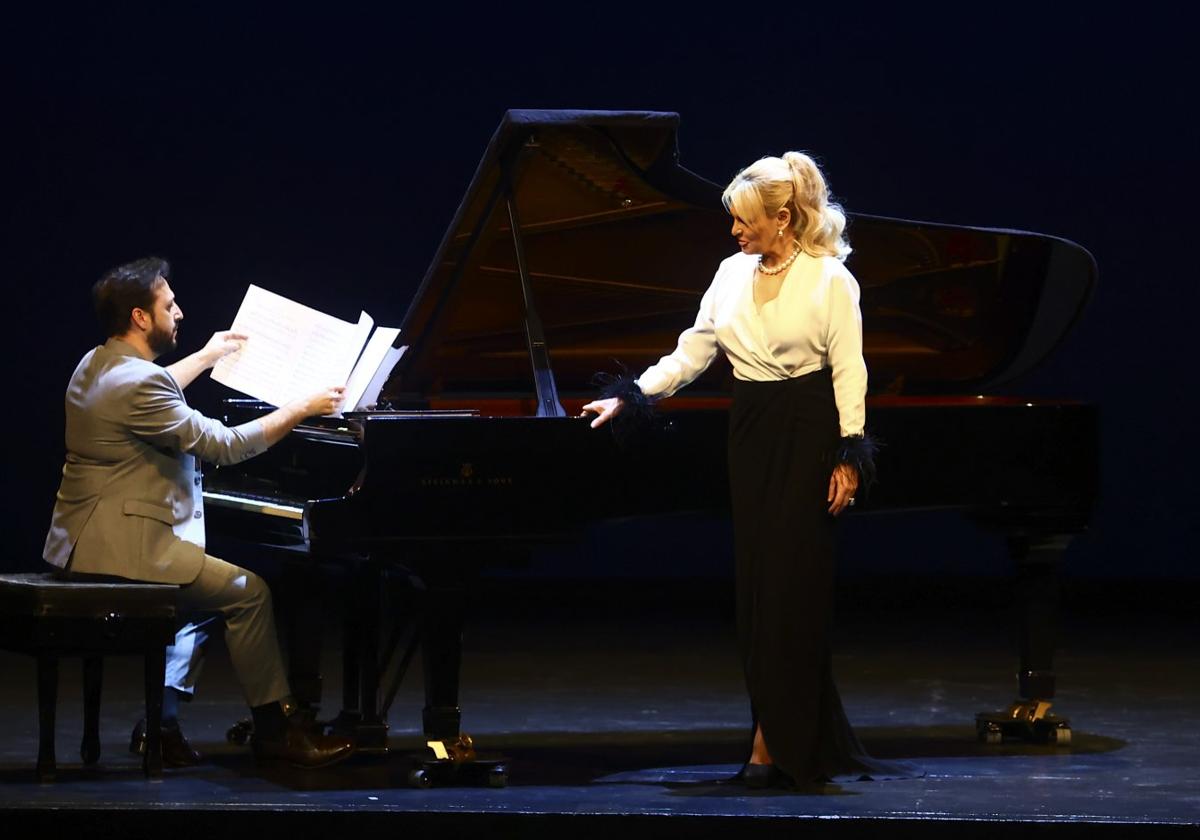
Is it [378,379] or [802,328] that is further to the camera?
[378,379]

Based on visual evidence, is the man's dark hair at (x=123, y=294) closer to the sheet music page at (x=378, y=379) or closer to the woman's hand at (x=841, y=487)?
the sheet music page at (x=378, y=379)

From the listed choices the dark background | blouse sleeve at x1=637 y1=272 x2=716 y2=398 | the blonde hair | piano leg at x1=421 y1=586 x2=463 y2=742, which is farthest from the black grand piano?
the dark background

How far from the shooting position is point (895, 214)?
293 inches

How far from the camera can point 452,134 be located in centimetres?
749

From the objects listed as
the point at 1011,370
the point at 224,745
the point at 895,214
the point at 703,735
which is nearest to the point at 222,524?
the point at 224,745

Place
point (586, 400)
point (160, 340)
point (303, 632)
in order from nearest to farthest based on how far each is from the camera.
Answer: point (160, 340) < point (303, 632) < point (586, 400)

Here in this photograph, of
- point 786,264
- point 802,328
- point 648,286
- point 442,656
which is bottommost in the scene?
point 442,656

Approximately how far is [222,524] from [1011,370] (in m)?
2.31

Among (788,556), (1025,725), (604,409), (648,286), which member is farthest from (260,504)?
(1025,725)

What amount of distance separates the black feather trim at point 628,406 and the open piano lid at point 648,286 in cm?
55

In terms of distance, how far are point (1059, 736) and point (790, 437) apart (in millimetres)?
1385

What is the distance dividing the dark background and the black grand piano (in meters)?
2.28

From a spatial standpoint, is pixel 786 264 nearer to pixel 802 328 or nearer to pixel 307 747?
pixel 802 328

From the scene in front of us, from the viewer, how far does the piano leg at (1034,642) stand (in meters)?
4.75
